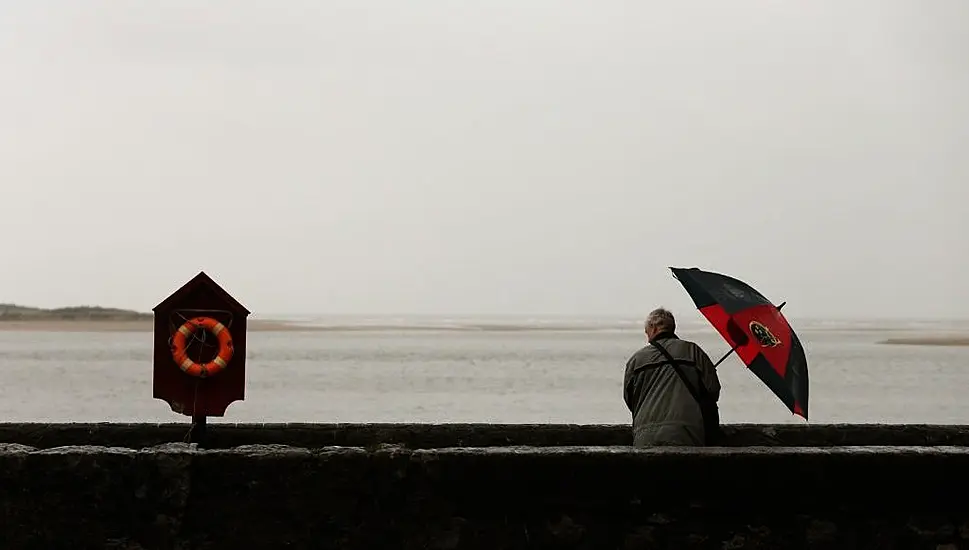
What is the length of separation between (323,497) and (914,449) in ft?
7.42

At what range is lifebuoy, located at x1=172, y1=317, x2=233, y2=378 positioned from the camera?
5.75 m

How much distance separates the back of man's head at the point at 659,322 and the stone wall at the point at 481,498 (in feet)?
3.87

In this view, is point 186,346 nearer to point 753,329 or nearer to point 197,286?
point 197,286

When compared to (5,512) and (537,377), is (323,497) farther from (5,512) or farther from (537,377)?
(537,377)

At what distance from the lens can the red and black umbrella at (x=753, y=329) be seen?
5668mm

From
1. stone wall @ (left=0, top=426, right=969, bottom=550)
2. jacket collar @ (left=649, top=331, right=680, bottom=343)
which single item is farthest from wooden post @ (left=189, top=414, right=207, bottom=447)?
jacket collar @ (left=649, top=331, right=680, bottom=343)

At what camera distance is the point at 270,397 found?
2839 centimetres

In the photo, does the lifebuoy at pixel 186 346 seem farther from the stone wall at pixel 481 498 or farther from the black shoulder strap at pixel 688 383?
the black shoulder strap at pixel 688 383

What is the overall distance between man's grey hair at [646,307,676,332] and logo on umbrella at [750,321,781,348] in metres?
0.42

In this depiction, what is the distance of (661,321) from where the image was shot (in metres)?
5.52

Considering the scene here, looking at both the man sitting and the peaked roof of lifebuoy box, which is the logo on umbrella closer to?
the man sitting

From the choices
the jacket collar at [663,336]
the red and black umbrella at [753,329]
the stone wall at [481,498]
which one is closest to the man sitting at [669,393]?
the jacket collar at [663,336]

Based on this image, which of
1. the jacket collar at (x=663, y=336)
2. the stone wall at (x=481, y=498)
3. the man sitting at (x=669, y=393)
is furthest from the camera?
the jacket collar at (x=663, y=336)

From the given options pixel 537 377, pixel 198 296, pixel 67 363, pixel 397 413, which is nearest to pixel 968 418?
pixel 397 413
